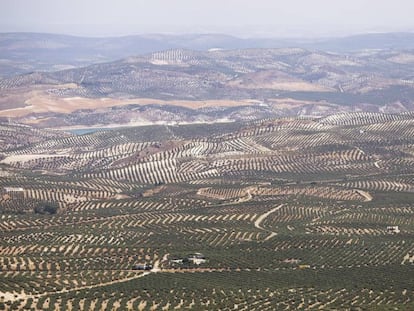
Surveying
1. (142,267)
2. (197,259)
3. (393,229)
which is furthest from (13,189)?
(393,229)

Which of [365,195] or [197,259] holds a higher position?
[197,259]

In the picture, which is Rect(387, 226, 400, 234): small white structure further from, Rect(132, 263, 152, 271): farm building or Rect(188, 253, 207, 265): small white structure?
Rect(132, 263, 152, 271): farm building

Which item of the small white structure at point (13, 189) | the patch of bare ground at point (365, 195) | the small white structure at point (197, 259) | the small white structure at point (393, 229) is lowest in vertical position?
the small white structure at point (13, 189)

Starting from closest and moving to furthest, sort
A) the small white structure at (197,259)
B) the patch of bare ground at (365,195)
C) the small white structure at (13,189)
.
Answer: the small white structure at (197,259) < the patch of bare ground at (365,195) < the small white structure at (13,189)

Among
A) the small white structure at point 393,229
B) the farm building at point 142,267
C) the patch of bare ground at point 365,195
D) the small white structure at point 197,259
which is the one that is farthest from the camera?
the patch of bare ground at point 365,195

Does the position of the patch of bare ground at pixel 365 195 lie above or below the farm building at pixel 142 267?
below

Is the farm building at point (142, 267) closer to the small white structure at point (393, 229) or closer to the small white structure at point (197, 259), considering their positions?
the small white structure at point (197, 259)

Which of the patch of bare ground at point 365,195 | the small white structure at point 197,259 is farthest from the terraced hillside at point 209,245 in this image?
the patch of bare ground at point 365,195

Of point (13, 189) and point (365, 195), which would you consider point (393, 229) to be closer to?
point (365, 195)

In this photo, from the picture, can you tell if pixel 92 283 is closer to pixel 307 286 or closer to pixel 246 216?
pixel 307 286

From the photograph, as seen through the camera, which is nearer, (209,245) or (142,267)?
(142,267)

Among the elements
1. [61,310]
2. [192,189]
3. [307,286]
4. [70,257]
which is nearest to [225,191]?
[192,189]
